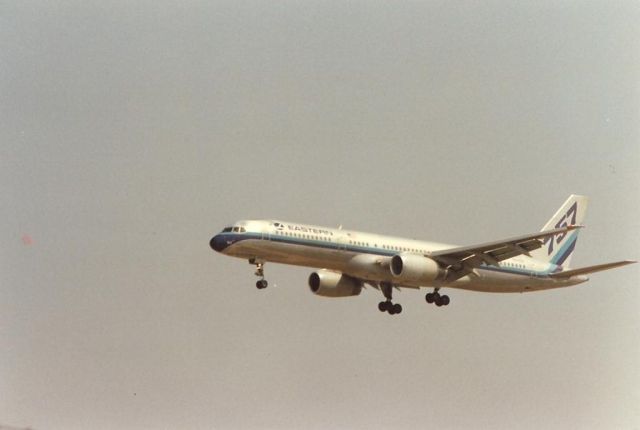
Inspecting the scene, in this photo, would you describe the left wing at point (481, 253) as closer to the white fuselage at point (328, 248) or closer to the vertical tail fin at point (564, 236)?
the white fuselage at point (328, 248)

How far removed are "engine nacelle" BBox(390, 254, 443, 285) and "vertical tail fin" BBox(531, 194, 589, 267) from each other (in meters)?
12.4

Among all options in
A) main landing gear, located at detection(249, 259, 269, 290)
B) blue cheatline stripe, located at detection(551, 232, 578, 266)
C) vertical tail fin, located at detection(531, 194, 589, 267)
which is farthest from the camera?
blue cheatline stripe, located at detection(551, 232, 578, 266)

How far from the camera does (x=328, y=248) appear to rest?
4131 centimetres

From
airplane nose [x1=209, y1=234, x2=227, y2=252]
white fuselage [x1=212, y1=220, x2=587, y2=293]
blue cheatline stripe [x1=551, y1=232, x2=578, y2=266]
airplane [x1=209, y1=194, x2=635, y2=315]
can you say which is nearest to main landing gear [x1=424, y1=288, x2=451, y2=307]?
airplane [x1=209, y1=194, x2=635, y2=315]

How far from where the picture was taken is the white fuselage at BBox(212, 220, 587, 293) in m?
39.9

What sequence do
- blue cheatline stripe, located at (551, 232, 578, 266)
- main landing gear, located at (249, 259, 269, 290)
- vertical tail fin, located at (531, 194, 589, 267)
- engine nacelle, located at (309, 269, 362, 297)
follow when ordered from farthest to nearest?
blue cheatline stripe, located at (551, 232, 578, 266) → vertical tail fin, located at (531, 194, 589, 267) → engine nacelle, located at (309, 269, 362, 297) → main landing gear, located at (249, 259, 269, 290)

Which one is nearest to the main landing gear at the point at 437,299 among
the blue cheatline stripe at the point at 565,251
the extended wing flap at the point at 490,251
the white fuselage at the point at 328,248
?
the white fuselage at the point at 328,248

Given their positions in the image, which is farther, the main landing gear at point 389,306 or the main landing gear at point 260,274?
the main landing gear at point 389,306

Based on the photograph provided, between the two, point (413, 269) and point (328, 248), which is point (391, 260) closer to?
point (413, 269)

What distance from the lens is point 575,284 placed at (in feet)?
168

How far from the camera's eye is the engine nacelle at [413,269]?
41.6 m

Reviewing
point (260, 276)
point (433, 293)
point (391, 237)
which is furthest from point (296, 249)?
point (433, 293)

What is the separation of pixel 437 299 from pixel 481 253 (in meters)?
5.14

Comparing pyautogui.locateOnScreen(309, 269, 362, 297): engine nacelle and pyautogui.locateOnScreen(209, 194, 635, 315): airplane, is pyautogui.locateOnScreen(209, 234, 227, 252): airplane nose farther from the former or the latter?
pyautogui.locateOnScreen(309, 269, 362, 297): engine nacelle
